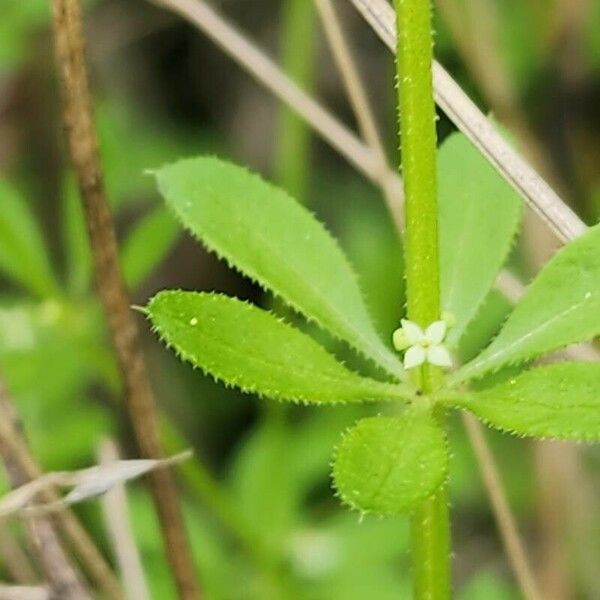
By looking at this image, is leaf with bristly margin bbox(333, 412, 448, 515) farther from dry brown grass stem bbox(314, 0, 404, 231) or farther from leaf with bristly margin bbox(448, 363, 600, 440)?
dry brown grass stem bbox(314, 0, 404, 231)

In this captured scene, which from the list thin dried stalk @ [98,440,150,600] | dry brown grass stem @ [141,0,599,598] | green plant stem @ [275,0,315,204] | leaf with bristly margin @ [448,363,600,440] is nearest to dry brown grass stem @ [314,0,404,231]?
dry brown grass stem @ [141,0,599,598]

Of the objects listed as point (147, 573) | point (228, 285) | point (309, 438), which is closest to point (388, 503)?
point (147, 573)

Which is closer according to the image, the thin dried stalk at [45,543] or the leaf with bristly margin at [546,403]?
the leaf with bristly margin at [546,403]

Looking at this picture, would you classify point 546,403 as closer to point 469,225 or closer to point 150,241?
point 469,225

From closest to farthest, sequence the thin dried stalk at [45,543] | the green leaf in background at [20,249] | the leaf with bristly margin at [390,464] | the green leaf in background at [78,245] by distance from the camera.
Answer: the leaf with bristly margin at [390,464]
the thin dried stalk at [45,543]
the green leaf in background at [20,249]
the green leaf in background at [78,245]

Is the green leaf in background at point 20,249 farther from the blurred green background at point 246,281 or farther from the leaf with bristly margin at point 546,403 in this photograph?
the leaf with bristly margin at point 546,403

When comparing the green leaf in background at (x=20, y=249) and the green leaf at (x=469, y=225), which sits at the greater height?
the green leaf in background at (x=20, y=249)

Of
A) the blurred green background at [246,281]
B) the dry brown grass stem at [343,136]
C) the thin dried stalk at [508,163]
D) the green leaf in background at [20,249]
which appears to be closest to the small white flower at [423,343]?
the thin dried stalk at [508,163]
